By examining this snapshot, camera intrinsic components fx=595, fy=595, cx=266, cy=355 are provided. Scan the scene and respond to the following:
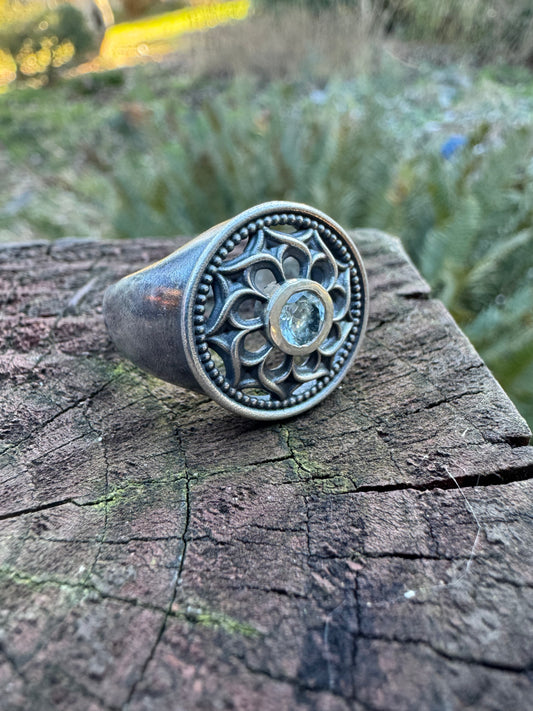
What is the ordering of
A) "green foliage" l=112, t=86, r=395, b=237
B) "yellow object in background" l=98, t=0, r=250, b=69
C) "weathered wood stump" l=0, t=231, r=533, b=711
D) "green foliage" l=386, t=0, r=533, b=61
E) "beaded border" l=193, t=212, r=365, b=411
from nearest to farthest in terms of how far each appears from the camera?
"weathered wood stump" l=0, t=231, r=533, b=711
"beaded border" l=193, t=212, r=365, b=411
"green foliage" l=112, t=86, r=395, b=237
"green foliage" l=386, t=0, r=533, b=61
"yellow object in background" l=98, t=0, r=250, b=69

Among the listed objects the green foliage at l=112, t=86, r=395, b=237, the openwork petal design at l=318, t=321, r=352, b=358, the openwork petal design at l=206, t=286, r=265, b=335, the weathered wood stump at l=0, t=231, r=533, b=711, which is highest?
A: the openwork petal design at l=206, t=286, r=265, b=335

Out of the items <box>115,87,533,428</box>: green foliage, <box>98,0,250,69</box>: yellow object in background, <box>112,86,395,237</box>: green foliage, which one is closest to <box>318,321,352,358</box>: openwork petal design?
<box>115,87,533,428</box>: green foliage

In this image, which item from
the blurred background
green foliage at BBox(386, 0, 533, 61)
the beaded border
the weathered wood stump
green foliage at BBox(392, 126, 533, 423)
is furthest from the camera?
green foliage at BBox(386, 0, 533, 61)

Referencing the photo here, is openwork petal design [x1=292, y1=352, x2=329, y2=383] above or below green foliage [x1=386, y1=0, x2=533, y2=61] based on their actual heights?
above

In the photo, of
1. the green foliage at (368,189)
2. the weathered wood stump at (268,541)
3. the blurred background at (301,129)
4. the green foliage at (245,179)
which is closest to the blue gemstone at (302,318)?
the weathered wood stump at (268,541)

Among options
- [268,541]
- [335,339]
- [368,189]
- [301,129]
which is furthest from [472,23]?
[268,541]

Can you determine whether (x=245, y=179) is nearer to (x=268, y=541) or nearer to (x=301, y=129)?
(x=301, y=129)

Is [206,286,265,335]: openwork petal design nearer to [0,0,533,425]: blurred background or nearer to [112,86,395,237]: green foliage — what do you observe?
[0,0,533,425]: blurred background
